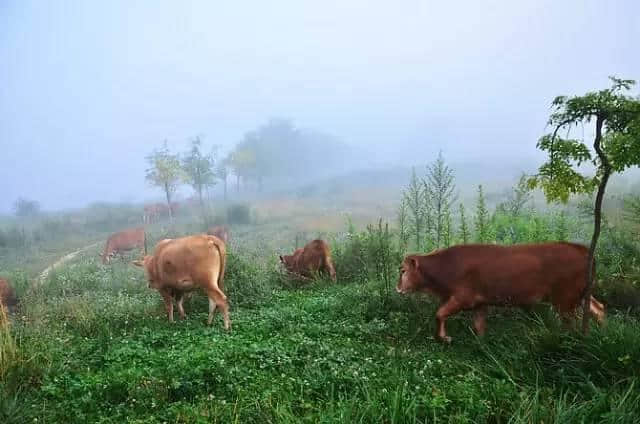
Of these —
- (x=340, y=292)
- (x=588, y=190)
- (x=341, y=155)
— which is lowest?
(x=340, y=292)

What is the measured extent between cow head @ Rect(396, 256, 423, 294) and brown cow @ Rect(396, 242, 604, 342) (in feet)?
1.03

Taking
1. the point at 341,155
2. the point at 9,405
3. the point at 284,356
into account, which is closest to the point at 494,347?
the point at 284,356

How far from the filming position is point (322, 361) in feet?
16.6

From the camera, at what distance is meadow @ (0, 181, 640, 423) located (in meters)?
3.88

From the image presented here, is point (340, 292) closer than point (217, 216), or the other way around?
point (340, 292)

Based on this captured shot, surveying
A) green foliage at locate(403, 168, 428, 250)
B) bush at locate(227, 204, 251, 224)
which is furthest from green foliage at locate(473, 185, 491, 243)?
bush at locate(227, 204, 251, 224)

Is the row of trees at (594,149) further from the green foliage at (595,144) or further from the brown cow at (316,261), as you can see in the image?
the brown cow at (316,261)

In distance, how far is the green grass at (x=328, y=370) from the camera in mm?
3814

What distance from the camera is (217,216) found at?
31.1 metres

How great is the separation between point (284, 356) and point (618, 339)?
10.7 ft

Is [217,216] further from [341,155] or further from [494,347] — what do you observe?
[341,155]

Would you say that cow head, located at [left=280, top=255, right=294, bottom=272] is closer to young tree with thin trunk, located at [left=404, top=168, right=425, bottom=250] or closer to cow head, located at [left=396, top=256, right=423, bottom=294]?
young tree with thin trunk, located at [left=404, top=168, right=425, bottom=250]

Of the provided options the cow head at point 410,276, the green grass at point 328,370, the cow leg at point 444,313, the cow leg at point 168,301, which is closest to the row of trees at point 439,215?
the cow head at point 410,276

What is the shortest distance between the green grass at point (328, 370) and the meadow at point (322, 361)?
2cm
